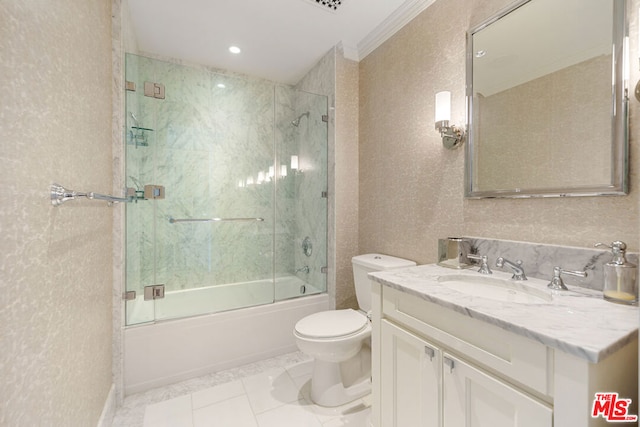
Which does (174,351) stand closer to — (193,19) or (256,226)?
(256,226)

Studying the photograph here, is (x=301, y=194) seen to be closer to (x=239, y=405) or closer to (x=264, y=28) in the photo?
(x=264, y=28)

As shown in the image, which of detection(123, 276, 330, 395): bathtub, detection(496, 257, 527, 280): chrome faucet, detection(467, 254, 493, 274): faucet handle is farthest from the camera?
detection(123, 276, 330, 395): bathtub

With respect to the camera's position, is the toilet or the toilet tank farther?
the toilet tank

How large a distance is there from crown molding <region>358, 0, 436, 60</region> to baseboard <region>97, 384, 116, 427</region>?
2.81 meters

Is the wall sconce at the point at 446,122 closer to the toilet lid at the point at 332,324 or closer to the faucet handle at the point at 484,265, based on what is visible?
the faucet handle at the point at 484,265

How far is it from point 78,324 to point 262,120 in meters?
2.13

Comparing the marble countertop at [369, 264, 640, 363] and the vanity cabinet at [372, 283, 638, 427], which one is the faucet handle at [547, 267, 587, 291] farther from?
the vanity cabinet at [372, 283, 638, 427]

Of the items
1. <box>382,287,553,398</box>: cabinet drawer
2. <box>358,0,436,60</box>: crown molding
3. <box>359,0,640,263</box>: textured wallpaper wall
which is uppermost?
<box>358,0,436,60</box>: crown molding

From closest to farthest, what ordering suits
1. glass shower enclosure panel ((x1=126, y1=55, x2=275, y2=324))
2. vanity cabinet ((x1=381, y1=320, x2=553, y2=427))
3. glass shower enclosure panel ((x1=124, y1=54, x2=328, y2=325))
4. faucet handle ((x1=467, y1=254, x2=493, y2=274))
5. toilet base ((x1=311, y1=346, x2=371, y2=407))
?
vanity cabinet ((x1=381, y1=320, x2=553, y2=427)) < faucet handle ((x1=467, y1=254, x2=493, y2=274)) < toilet base ((x1=311, y1=346, x2=371, y2=407)) < glass shower enclosure panel ((x1=126, y1=55, x2=275, y2=324)) < glass shower enclosure panel ((x1=124, y1=54, x2=328, y2=325))

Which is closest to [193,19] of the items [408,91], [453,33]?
[408,91]

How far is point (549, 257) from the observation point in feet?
3.61

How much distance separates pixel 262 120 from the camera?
2.65 meters

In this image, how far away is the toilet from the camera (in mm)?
1466
